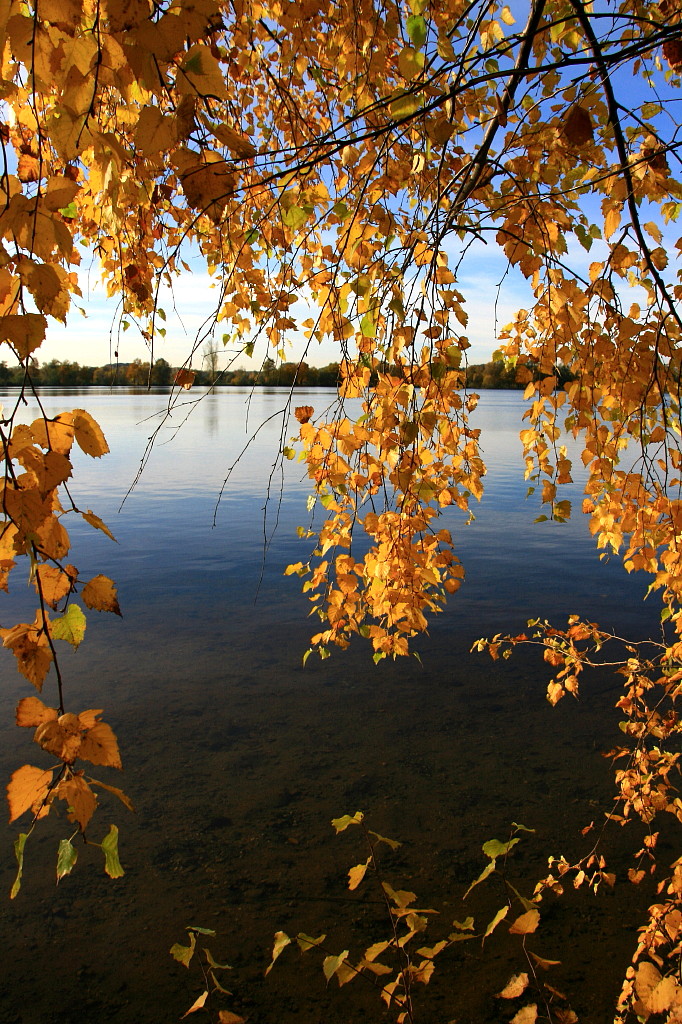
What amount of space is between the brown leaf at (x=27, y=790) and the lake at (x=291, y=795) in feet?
2.55

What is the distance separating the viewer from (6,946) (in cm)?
302

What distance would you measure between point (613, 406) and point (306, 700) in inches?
149

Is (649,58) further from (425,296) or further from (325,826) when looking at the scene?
(325,826)

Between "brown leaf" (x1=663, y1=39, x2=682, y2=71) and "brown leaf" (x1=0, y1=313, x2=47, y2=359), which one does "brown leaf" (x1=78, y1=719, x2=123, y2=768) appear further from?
"brown leaf" (x1=663, y1=39, x2=682, y2=71)

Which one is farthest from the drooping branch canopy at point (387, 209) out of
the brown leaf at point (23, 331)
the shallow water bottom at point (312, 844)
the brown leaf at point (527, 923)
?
the shallow water bottom at point (312, 844)

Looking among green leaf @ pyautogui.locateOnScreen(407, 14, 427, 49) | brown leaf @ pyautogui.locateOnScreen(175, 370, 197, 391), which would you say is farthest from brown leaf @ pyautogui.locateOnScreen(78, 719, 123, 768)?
green leaf @ pyautogui.locateOnScreen(407, 14, 427, 49)

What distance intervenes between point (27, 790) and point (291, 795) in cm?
335

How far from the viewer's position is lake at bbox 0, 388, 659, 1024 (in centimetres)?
286

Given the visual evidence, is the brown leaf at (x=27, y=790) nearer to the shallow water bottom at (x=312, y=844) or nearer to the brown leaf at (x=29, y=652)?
the brown leaf at (x=29, y=652)

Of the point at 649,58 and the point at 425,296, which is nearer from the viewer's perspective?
the point at 425,296

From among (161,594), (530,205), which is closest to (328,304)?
(530,205)

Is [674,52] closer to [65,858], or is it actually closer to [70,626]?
[70,626]

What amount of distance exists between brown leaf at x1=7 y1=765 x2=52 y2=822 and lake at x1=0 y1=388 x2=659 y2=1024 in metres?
0.78

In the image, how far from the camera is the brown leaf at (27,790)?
95cm
